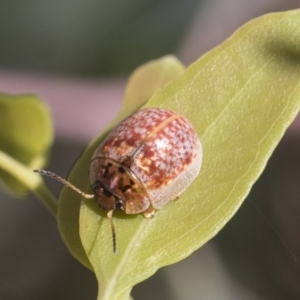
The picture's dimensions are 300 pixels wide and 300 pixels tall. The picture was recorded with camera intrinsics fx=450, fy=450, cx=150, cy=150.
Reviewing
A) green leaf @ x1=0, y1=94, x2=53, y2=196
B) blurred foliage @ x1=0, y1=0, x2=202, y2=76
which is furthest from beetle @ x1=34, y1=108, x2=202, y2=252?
blurred foliage @ x1=0, y1=0, x2=202, y2=76

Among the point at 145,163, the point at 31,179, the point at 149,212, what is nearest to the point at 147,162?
the point at 145,163

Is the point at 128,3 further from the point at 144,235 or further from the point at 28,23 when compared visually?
the point at 144,235

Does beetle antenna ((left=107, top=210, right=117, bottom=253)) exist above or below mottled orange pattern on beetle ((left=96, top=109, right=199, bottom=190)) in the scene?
below

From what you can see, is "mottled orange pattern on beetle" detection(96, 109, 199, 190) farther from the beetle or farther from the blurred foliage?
the blurred foliage

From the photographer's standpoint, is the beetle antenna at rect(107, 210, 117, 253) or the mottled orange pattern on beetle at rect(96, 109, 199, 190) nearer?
the beetle antenna at rect(107, 210, 117, 253)

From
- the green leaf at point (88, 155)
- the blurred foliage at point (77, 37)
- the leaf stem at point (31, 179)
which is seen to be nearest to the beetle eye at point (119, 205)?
the green leaf at point (88, 155)

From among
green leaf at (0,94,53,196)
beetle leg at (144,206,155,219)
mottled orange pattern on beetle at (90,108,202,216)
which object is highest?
mottled orange pattern on beetle at (90,108,202,216)

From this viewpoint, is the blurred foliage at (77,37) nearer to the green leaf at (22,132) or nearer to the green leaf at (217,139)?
the green leaf at (22,132)

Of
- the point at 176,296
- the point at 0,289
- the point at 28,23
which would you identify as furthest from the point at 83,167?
the point at 28,23
